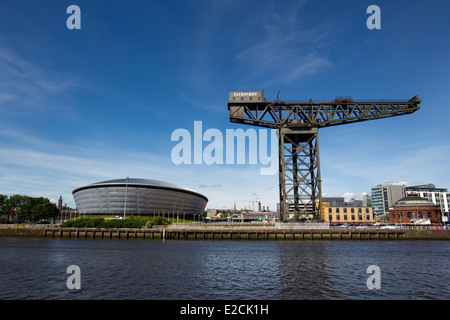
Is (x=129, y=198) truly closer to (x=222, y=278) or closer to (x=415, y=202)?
(x=222, y=278)

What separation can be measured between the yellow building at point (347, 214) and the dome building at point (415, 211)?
42.2 ft

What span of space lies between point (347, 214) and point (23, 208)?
135m

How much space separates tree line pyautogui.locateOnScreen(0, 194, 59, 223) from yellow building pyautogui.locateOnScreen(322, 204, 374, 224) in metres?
119

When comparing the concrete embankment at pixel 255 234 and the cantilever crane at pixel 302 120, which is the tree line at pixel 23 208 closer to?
the concrete embankment at pixel 255 234

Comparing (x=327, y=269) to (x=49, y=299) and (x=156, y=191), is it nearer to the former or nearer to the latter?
(x=49, y=299)

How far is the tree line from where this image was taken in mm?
119812

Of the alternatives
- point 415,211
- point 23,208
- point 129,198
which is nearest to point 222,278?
point 129,198

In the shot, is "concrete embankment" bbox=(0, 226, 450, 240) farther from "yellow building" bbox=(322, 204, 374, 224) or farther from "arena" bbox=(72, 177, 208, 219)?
"yellow building" bbox=(322, 204, 374, 224)

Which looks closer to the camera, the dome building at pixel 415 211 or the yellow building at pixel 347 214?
the dome building at pixel 415 211

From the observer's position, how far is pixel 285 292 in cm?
1970

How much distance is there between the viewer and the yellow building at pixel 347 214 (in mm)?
128625

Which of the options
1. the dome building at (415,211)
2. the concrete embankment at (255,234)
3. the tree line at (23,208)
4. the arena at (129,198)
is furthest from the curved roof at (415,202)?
the tree line at (23,208)

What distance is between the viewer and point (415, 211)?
363ft
